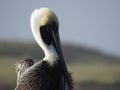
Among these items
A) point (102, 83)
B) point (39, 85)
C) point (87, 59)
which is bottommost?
point (39, 85)

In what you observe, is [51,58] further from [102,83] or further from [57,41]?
[102,83]

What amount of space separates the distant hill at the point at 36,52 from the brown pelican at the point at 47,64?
25.0 meters

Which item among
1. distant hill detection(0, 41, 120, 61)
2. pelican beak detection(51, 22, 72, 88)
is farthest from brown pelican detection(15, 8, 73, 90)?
distant hill detection(0, 41, 120, 61)

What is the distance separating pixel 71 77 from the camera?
11.7 meters

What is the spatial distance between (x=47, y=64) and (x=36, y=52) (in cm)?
2946

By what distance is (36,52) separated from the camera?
134ft

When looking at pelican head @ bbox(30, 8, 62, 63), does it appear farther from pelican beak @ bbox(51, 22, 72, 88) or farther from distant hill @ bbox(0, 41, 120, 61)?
distant hill @ bbox(0, 41, 120, 61)

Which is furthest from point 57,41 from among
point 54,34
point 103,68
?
point 103,68

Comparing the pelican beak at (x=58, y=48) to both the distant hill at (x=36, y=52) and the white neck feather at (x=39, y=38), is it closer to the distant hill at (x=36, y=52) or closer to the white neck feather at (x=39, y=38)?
the white neck feather at (x=39, y=38)

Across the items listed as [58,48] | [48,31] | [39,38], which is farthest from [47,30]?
[58,48]

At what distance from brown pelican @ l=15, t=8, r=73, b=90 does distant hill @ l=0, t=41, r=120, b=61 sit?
82.1ft

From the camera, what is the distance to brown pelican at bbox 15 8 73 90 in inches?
451

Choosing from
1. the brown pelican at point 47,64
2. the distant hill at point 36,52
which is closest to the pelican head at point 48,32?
the brown pelican at point 47,64

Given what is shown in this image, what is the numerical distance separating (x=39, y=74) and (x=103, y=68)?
2360cm
